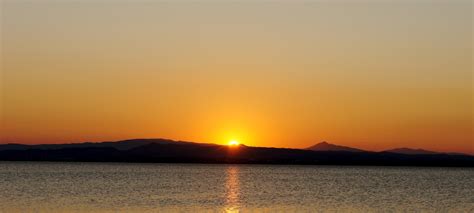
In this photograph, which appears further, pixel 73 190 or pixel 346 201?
pixel 73 190

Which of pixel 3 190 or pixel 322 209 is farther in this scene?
pixel 3 190

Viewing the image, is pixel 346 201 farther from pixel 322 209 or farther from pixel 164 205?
pixel 164 205

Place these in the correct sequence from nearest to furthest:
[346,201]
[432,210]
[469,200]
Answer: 1. [432,210]
2. [346,201]
3. [469,200]

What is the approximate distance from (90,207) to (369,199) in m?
31.9

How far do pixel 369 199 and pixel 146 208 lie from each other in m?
28.2

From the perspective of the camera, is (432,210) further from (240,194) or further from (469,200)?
(240,194)

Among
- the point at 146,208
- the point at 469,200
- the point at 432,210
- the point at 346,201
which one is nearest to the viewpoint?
the point at 146,208

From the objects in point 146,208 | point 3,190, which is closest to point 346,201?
point 146,208

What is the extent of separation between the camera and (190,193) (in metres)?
92.4

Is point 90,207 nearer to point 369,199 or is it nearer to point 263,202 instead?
point 263,202

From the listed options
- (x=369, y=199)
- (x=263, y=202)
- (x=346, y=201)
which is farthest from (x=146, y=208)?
(x=369, y=199)

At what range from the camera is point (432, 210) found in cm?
7662

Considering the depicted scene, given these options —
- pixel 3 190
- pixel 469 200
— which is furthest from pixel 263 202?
pixel 3 190

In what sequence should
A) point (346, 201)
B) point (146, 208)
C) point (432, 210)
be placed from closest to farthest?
1. point (146, 208)
2. point (432, 210)
3. point (346, 201)
